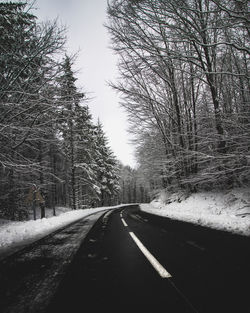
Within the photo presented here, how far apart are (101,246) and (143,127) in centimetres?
1343

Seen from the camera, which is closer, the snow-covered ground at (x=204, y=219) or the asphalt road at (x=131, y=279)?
the asphalt road at (x=131, y=279)

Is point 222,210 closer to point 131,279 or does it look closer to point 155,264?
point 155,264

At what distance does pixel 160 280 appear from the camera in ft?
8.07

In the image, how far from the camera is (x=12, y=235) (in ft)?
21.5

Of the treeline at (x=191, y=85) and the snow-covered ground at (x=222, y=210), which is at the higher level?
the treeline at (x=191, y=85)

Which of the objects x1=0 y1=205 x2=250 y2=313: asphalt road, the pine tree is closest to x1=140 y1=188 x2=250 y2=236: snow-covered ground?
x1=0 y1=205 x2=250 y2=313: asphalt road

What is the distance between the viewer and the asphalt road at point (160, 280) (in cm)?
190

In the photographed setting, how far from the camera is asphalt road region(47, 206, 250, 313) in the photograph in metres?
1.90

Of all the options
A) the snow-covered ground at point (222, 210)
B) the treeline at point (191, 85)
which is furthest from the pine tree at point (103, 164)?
the snow-covered ground at point (222, 210)

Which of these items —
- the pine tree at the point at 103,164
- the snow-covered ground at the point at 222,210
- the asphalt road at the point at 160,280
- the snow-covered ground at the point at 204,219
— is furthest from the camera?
the pine tree at the point at 103,164

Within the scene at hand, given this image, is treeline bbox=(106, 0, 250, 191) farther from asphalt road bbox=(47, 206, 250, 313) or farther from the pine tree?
the pine tree

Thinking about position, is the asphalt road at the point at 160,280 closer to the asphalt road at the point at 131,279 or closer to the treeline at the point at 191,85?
the asphalt road at the point at 131,279

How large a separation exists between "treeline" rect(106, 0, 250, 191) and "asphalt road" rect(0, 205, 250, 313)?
3966mm

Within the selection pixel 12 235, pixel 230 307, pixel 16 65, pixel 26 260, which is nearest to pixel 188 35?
pixel 16 65
